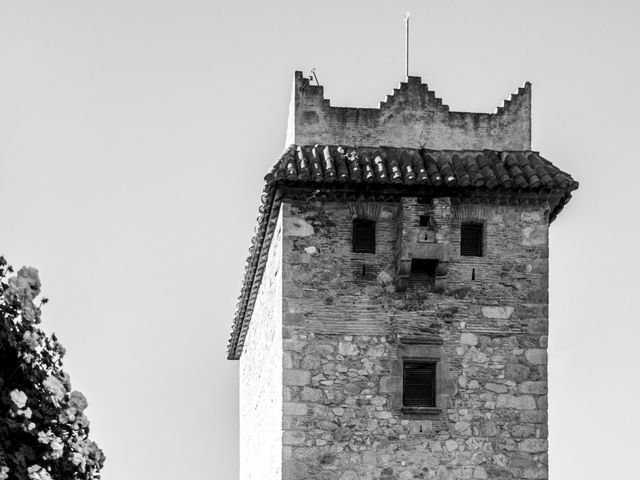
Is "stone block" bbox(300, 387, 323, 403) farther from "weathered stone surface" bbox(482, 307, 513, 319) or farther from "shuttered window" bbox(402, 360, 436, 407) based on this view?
"weathered stone surface" bbox(482, 307, 513, 319)

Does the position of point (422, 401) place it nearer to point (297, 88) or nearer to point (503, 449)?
point (503, 449)

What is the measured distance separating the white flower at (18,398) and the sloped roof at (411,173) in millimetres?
7275

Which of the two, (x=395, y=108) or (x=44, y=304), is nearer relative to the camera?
(x=44, y=304)

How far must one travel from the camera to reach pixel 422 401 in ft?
88.1

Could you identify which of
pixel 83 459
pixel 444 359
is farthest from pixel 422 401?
pixel 83 459

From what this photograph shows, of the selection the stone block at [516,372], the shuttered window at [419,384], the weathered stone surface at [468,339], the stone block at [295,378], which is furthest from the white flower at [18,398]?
the stone block at [516,372]

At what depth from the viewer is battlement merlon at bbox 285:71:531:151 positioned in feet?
90.4

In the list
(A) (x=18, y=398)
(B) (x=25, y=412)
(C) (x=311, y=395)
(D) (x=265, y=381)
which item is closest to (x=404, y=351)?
(C) (x=311, y=395)

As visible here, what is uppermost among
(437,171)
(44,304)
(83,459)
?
(437,171)

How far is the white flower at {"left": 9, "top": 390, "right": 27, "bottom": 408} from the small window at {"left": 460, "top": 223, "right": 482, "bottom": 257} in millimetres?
8802

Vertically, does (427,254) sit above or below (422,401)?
above

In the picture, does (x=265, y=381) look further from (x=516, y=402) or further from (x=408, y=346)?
(x=516, y=402)

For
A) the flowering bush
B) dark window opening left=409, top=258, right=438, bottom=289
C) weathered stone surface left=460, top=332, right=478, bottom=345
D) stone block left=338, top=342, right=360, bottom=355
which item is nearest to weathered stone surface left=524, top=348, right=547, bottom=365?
weathered stone surface left=460, top=332, right=478, bottom=345

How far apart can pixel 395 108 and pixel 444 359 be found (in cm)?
365
